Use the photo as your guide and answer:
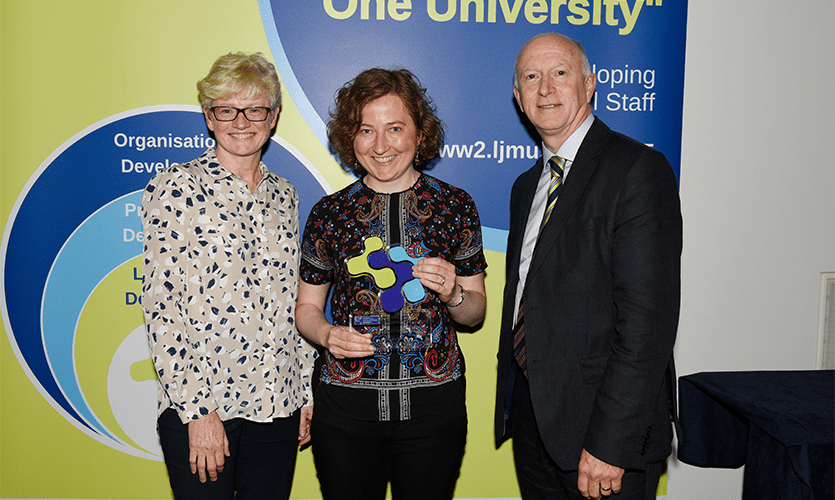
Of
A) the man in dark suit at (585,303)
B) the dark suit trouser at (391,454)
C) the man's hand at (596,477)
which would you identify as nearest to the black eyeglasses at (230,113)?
the man in dark suit at (585,303)

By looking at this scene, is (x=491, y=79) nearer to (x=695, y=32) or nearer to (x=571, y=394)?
(x=695, y=32)

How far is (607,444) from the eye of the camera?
4.88ft

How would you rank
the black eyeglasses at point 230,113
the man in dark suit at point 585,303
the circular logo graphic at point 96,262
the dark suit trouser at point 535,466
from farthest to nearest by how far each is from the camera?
the circular logo graphic at point 96,262 → the black eyeglasses at point 230,113 → the dark suit trouser at point 535,466 → the man in dark suit at point 585,303

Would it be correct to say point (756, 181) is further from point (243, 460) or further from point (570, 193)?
point (243, 460)

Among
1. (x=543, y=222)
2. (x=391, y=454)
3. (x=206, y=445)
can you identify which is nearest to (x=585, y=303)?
(x=543, y=222)

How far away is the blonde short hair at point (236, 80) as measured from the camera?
1786mm

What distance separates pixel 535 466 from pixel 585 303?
66 cm

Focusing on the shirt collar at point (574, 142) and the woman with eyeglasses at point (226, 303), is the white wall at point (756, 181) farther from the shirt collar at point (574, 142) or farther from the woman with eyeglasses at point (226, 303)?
the woman with eyeglasses at point (226, 303)

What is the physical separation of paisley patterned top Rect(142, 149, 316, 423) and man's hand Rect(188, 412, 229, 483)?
0.13ft

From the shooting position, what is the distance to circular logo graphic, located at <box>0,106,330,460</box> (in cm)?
245

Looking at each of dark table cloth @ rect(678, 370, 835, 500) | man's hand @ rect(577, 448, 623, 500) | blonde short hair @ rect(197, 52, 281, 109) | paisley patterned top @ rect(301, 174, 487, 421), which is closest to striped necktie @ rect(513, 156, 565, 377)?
paisley patterned top @ rect(301, 174, 487, 421)

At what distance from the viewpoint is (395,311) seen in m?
1.73

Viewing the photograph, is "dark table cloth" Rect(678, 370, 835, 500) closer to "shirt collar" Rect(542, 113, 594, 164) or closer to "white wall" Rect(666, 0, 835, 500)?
"white wall" Rect(666, 0, 835, 500)

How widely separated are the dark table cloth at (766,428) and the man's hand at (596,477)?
530 mm
